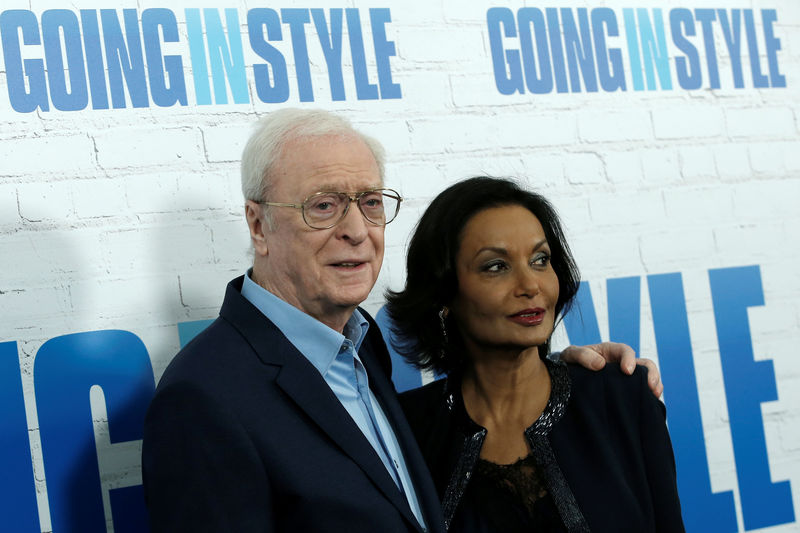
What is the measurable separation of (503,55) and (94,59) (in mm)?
1164

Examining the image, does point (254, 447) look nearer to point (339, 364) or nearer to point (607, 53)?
point (339, 364)

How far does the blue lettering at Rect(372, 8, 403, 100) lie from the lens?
2434 mm

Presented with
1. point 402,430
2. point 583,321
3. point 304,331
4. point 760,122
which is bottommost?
point 402,430

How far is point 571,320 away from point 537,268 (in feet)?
2.64

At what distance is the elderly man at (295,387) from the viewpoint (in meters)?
1.36

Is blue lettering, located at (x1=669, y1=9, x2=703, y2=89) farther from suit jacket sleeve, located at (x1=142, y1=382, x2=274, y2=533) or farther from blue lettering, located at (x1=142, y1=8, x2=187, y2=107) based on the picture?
suit jacket sleeve, located at (x1=142, y1=382, x2=274, y2=533)

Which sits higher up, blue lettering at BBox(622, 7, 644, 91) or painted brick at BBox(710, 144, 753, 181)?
blue lettering at BBox(622, 7, 644, 91)

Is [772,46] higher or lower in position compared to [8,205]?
higher

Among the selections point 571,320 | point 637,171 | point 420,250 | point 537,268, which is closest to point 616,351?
point 537,268

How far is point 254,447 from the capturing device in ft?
4.60

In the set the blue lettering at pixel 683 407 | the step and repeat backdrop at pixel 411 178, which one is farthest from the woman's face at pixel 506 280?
the blue lettering at pixel 683 407

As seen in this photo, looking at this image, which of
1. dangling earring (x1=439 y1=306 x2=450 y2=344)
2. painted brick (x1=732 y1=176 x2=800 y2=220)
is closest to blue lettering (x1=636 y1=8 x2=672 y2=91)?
painted brick (x1=732 y1=176 x2=800 y2=220)

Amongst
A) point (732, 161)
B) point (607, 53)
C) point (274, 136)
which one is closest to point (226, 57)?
point (274, 136)

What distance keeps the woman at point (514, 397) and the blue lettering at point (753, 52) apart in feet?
4.24
